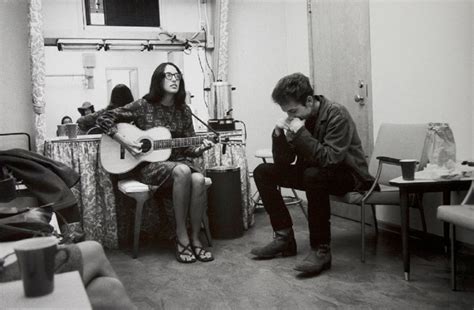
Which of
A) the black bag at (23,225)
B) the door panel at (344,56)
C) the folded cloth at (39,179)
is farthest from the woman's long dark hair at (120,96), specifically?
the black bag at (23,225)

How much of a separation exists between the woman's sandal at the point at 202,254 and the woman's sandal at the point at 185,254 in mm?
26

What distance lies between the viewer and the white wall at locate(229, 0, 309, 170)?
4.46m

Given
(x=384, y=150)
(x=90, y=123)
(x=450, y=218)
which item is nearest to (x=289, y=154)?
(x=384, y=150)

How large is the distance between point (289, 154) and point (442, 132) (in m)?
0.90

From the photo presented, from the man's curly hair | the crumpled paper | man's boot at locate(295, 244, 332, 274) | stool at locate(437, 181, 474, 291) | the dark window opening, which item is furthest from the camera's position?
the dark window opening

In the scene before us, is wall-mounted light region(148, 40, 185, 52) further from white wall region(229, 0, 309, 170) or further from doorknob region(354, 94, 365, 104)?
doorknob region(354, 94, 365, 104)

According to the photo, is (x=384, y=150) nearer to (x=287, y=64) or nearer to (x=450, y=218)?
(x=450, y=218)

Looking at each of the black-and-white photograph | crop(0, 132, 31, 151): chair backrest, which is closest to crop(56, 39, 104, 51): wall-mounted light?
the black-and-white photograph

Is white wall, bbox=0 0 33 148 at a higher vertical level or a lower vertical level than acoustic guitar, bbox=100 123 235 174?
higher

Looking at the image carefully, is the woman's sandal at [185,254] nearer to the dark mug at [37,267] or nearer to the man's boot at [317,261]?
the man's boot at [317,261]

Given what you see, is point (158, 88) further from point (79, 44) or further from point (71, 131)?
point (79, 44)

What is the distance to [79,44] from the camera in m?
3.92

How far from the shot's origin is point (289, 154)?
9.97ft

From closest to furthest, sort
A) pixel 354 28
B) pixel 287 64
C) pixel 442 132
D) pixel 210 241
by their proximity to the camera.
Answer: pixel 442 132 → pixel 210 241 → pixel 354 28 → pixel 287 64
